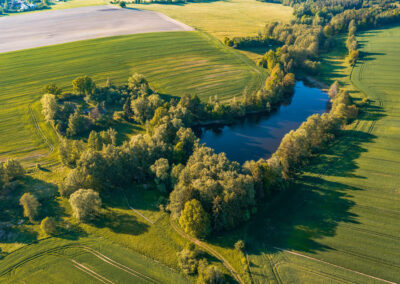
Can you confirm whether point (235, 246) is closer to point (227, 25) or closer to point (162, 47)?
point (162, 47)

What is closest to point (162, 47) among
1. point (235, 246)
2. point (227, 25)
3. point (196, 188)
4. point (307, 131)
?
point (227, 25)

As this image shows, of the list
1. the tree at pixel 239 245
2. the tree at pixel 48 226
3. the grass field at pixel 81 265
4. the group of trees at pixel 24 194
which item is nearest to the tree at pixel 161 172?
the grass field at pixel 81 265

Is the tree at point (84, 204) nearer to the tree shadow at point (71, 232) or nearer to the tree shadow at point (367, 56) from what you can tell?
the tree shadow at point (71, 232)

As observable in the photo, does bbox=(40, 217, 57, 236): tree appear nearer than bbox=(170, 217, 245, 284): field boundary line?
No

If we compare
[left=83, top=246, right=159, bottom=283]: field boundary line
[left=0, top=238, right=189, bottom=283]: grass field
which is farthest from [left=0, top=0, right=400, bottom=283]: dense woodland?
[left=83, top=246, right=159, bottom=283]: field boundary line

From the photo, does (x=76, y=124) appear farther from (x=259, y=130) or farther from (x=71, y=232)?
(x=259, y=130)

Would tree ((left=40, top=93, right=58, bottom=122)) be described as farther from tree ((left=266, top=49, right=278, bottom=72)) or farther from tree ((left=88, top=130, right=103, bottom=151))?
tree ((left=266, top=49, right=278, bottom=72))

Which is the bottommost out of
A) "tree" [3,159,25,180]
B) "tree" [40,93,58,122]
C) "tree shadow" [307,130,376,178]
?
"tree" [3,159,25,180]
